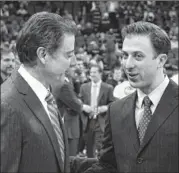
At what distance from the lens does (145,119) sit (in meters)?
2.16

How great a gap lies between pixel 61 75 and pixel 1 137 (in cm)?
49

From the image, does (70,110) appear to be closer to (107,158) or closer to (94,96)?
(94,96)

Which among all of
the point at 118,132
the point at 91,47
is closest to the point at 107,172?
the point at 118,132

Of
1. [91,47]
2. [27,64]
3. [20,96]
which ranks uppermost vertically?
[27,64]

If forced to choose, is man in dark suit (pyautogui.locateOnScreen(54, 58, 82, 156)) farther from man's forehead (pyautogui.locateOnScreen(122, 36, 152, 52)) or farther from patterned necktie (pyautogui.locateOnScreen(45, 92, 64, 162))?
patterned necktie (pyautogui.locateOnScreen(45, 92, 64, 162))

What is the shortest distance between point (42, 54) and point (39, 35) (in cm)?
10

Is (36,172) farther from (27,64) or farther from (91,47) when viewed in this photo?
(91,47)

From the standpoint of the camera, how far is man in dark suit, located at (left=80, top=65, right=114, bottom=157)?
248 inches

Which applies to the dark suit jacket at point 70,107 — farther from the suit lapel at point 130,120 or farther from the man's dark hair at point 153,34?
the man's dark hair at point 153,34

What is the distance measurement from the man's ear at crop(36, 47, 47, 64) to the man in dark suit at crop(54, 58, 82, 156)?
297cm

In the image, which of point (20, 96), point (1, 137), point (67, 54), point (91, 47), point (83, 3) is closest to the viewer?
point (1, 137)

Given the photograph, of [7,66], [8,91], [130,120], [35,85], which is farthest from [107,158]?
[7,66]

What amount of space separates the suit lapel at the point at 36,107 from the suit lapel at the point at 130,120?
48cm

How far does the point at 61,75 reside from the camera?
79.2 inches
